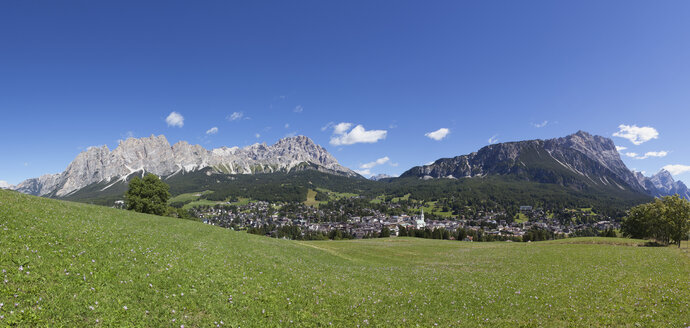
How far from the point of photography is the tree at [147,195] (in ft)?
228

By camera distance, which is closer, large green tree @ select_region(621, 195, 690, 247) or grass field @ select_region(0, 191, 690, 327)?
grass field @ select_region(0, 191, 690, 327)

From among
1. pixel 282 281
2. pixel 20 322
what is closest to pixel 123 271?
pixel 20 322

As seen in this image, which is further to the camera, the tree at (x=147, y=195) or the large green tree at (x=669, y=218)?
the tree at (x=147, y=195)

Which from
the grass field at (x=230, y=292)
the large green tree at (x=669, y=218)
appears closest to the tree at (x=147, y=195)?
the grass field at (x=230, y=292)

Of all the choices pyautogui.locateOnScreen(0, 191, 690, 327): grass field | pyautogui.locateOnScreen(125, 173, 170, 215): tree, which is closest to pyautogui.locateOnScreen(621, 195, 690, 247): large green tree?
pyautogui.locateOnScreen(0, 191, 690, 327): grass field

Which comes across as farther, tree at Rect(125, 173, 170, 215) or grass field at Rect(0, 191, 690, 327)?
tree at Rect(125, 173, 170, 215)

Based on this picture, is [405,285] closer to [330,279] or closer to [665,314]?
[330,279]

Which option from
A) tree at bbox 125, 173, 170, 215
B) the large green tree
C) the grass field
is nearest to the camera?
the grass field

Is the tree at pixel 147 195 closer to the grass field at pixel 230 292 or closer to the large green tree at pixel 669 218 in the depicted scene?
the grass field at pixel 230 292

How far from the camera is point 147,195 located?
7250 cm

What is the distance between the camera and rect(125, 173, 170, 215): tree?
228 ft

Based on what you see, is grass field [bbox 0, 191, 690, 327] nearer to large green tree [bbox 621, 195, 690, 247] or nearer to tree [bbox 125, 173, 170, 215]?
large green tree [bbox 621, 195, 690, 247]

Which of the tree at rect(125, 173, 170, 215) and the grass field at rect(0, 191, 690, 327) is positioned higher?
the tree at rect(125, 173, 170, 215)

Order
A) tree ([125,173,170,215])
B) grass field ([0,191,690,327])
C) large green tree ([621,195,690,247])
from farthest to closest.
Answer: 1. tree ([125,173,170,215])
2. large green tree ([621,195,690,247])
3. grass field ([0,191,690,327])
